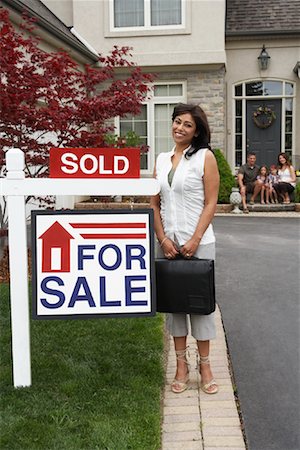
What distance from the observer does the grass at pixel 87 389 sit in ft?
9.80

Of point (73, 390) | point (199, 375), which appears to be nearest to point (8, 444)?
point (73, 390)

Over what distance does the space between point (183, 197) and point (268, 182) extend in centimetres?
1017

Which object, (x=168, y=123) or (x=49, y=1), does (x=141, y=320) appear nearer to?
(x=168, y=123)

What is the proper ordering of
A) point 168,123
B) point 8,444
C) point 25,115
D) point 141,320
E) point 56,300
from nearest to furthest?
point 8,444 < point 56,300 < point 141,320 < point 25,115 < point 168,123

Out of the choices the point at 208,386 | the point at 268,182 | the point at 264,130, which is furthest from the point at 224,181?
the point at 208,386

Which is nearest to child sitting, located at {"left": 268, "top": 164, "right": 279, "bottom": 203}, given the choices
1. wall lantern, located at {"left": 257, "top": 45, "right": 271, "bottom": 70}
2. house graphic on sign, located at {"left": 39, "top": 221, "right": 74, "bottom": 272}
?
wall lantern, located at {"left": 257, "top": 45, "right": 271, "bottom": 70}

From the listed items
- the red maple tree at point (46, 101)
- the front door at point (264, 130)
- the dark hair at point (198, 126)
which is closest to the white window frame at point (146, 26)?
the front door at point (264, 130)

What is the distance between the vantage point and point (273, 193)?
1330 cm

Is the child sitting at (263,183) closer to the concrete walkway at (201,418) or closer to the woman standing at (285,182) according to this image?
the woman standing at (285,182)

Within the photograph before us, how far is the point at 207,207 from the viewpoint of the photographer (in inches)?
138

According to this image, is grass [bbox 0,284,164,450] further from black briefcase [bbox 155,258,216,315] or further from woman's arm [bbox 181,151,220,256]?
woman's arm [bbox 181,151,220,256]

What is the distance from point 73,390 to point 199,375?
90 cm

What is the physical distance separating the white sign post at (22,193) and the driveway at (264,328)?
1.43 meters

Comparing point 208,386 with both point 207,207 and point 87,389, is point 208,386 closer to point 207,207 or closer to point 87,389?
point 87,389
